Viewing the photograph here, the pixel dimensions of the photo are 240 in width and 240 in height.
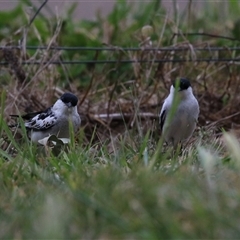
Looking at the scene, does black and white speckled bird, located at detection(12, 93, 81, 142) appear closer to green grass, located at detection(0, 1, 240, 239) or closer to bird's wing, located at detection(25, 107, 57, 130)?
bird's wing, located at detection(25, 107, 57, 130)

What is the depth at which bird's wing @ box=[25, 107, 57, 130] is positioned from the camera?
17.6 ft

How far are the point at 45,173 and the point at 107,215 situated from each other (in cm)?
88

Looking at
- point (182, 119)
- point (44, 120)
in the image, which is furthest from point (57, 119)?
point (182, 119)

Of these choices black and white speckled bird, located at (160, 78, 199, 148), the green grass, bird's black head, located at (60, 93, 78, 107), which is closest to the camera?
the green grass

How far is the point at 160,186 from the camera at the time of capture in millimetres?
2508

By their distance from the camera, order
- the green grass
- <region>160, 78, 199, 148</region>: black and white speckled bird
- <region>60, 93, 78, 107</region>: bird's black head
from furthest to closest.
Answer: <region>60, 93, 78, 107</region>: bird's black head → <region>160, 78, 199, 148</region>: black and white speckled bird → the green grass

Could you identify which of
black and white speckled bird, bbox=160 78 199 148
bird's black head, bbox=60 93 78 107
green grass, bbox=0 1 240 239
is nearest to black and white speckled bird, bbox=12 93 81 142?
bird's black head, bbox=60 93 78 107

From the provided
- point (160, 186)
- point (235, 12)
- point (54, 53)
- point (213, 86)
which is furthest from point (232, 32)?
point (160, 186)

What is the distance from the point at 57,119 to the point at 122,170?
7.22 ft

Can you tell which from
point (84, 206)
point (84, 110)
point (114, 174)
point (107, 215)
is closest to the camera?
point (107, 215)

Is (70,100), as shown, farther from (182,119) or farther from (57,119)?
(182,119)

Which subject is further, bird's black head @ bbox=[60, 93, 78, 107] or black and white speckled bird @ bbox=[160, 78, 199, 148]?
bird's black head @ bbox=[60, 93, 78, 107]

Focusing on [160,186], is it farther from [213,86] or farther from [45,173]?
[213,86]

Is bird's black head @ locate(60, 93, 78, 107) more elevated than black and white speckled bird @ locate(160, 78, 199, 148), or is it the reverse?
bird's black head @ locate(60, 93, 78, 107)
